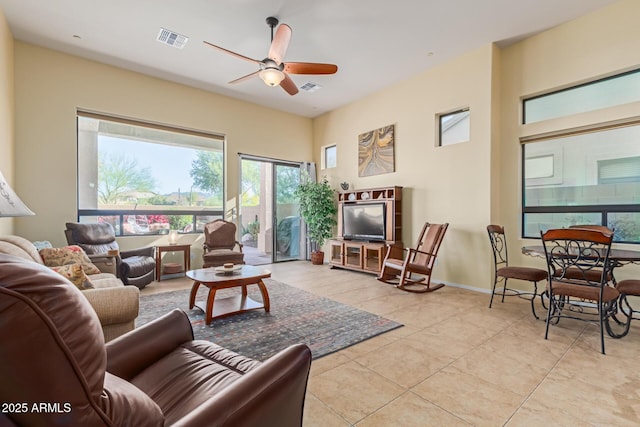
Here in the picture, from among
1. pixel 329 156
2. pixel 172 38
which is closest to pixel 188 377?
pixel 172 38

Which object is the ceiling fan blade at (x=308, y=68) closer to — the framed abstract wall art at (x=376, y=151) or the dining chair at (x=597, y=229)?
the framed abstract wall art at (x=376, y=151)

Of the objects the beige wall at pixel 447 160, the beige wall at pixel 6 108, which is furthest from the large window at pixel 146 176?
the beige wall at pixel 447 160

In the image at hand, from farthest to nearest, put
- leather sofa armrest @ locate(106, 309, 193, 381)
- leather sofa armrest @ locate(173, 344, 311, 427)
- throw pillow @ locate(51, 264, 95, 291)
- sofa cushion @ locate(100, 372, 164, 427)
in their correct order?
throw pillow @ locate(51, 264, 95, 291) < leather sofa armrest @ locate(106, 309, 193, 381) < leather sofa armrest @ locate(173, 344, 311, 427) < sofa cushion @ locate(100, 372, 164, 427)

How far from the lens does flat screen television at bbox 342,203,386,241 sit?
17.5 feet

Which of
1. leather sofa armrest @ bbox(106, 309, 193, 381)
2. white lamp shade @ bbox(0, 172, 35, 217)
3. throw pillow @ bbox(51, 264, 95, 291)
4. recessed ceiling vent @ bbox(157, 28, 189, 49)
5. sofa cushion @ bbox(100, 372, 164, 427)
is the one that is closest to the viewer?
sofa cushion @ bbox(100, 372, 164, 427)

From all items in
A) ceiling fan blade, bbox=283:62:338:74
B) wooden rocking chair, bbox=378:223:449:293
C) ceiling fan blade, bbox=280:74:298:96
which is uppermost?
ceiling fan blade, bbox=283:62:338:74

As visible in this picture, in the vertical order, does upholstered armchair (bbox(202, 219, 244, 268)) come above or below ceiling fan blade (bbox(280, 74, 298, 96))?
below

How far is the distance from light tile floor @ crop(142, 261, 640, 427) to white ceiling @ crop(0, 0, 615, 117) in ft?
11.4

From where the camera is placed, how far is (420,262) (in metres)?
4.64

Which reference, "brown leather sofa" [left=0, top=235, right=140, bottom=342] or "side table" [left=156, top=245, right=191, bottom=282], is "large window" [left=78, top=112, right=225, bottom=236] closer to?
"side table" [left=156, top=245, right=191, bottom=282]

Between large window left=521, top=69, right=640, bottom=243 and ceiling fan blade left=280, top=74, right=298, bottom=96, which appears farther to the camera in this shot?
ceiling fan blade left=280, top=74, right=298, bottom=96

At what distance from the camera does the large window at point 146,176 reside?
464 centimetres

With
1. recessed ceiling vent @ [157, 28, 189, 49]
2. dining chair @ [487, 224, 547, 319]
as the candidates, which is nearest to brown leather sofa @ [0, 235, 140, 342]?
recessed ceiling vent @ [157, 28, 189, 49]

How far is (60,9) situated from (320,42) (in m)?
3.04
